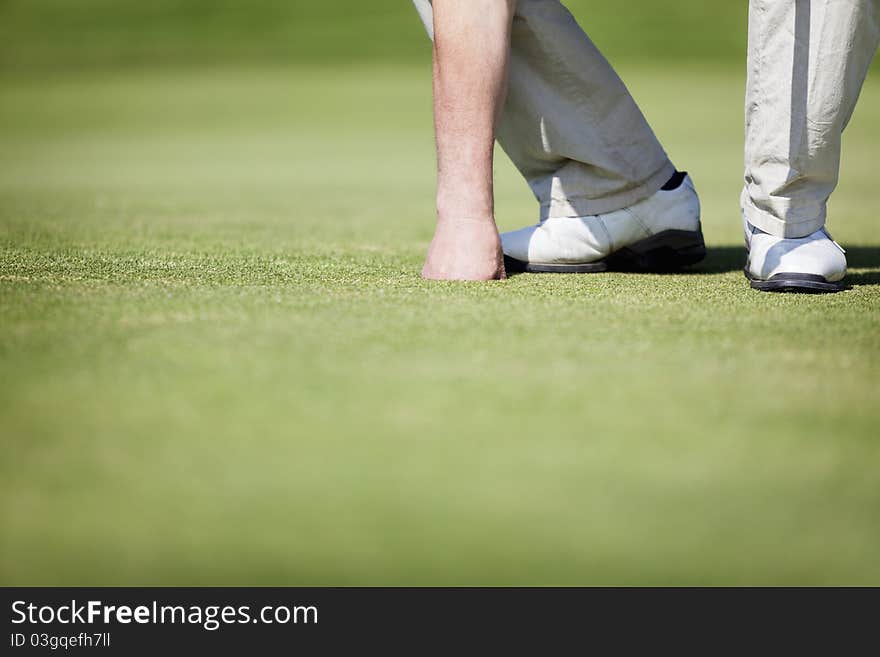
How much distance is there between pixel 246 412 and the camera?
0.88 meters

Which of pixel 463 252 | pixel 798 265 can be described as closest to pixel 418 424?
pixel 463 252

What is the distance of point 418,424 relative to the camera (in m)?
0.86

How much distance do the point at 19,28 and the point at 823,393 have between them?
17948 millimetres

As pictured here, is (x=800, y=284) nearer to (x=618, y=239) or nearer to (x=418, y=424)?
(x=618, y=239)

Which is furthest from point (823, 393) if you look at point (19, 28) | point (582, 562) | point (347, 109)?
point (19, 28)

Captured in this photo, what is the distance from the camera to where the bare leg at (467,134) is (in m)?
1.61

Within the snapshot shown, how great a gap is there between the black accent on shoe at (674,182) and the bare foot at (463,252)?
410 mm

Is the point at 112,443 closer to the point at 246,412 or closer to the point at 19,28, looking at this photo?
the point at 246,412

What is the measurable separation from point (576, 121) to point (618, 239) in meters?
0.21

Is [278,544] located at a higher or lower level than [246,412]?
lower

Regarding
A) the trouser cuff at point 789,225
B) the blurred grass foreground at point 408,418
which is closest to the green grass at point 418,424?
the blurred grass foreground at point 408,418

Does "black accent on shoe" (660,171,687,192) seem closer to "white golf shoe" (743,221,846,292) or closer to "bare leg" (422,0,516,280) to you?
"white golf shoe" (743,221,846,292)

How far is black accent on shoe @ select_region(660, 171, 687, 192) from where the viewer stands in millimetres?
1882
